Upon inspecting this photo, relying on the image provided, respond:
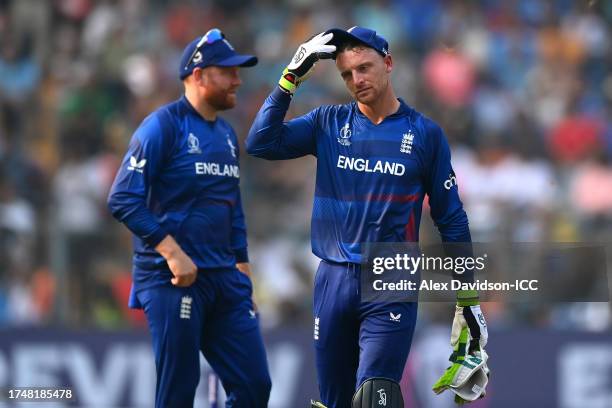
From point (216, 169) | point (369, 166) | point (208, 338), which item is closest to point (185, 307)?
point (208, 338)

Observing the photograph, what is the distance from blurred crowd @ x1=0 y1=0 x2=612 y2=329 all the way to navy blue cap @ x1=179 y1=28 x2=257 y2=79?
146 inches

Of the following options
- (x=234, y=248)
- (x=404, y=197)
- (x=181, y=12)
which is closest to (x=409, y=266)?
(x=404, y=197)

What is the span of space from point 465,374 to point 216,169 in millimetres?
2025

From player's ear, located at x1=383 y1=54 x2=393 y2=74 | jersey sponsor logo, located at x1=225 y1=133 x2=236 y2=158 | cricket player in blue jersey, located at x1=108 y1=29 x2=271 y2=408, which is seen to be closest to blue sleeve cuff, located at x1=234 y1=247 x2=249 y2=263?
cricket player in blue jersey, located at x1=108 y1=29 x2=271 y2=408

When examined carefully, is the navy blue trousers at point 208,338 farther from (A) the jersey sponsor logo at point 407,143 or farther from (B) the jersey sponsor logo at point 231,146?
(A) the jersey sponsor logo at point 407,143

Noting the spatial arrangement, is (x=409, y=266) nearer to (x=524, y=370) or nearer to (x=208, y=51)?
(x=208, y=51)

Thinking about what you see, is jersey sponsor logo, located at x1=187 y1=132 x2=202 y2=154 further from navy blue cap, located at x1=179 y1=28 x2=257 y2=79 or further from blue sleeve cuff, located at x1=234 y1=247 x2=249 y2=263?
blue sleeve cuff, located at x1=234 y1=247 x2=249 y2=263

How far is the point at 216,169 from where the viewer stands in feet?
24.6

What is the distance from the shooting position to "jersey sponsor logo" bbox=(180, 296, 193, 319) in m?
7.32

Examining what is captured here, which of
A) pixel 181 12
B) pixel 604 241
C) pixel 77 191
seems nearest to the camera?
pixel 604 241

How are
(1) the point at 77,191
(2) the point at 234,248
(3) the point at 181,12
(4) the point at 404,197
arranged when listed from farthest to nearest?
(3) the point at 181,12, (1) the point at 77,191, (2) the point at 234,248, (4) the point at 404,197

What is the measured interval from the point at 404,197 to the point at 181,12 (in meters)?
7.46

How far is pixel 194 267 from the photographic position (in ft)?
23.7

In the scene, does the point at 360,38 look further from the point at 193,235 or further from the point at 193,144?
the point at 193,235
